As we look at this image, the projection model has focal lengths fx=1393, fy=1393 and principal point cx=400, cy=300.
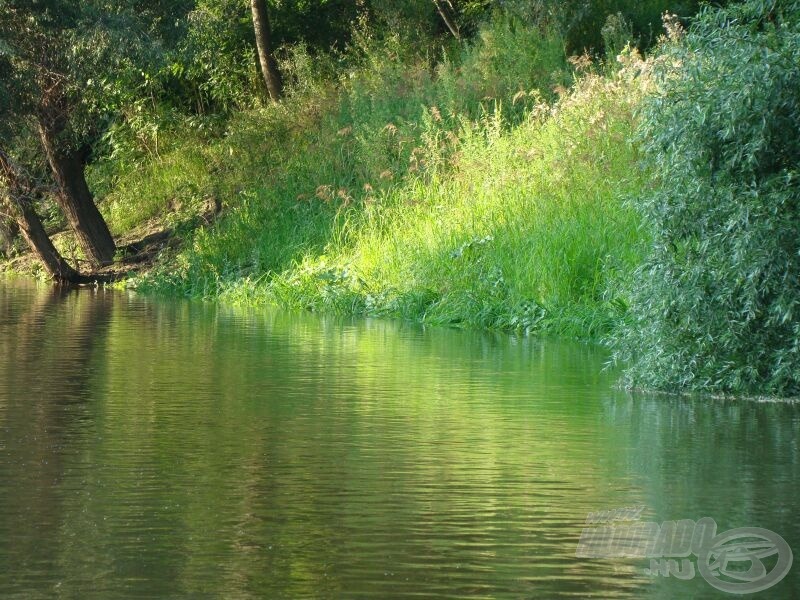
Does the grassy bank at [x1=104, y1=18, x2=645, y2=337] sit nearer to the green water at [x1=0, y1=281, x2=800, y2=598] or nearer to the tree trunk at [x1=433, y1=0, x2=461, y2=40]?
the tree trunk at [x1=433, y1=0, x2=461, y2=40]

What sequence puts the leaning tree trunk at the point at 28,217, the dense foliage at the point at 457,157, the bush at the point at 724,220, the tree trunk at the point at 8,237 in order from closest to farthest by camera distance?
the bush at the point at 724,220 < the dense foliage at the point at 457,157 < the leaning tree trunk at the point at 28,217 < the tree trunk at the point at 8,237

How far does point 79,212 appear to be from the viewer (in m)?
27.1

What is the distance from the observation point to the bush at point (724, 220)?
31.9 feet

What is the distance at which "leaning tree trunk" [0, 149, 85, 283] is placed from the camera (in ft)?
80.8

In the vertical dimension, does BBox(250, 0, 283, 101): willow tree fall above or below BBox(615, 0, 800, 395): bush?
above

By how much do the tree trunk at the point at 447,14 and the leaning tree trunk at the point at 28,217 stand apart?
9.33m

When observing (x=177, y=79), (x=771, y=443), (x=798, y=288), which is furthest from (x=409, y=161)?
(x=771, y=443)

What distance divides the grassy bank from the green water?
11.5 feet

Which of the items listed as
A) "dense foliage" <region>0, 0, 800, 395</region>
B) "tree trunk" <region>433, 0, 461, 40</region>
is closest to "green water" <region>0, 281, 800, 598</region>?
"dense foliage" <region>0, 0, 800, 395</region>

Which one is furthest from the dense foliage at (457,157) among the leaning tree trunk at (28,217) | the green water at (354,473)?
the green water at (354,473)

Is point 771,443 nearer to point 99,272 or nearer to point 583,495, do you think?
point 583,495

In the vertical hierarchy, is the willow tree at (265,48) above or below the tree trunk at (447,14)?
below

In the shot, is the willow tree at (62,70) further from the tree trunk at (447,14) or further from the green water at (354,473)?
the green water at (354,473)

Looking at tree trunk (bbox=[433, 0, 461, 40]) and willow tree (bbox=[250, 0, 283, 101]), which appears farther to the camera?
tree trunk (bbox=[433, 0, 461, 40])
